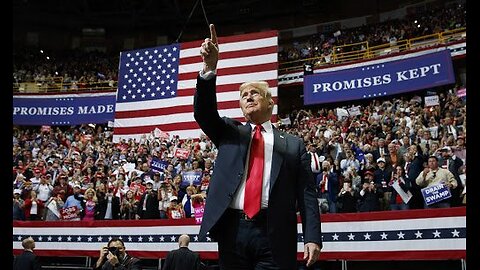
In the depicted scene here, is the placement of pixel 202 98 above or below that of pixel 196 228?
above

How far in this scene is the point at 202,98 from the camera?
3107mm

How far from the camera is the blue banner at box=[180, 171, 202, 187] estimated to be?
468 inches

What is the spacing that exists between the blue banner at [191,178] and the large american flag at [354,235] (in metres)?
1.38

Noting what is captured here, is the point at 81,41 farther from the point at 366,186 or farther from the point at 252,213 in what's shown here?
the point at 252,213

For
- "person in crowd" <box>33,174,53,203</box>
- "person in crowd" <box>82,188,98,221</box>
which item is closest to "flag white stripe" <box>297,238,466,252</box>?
"person in crowd" <box>82,188,98,221</box>

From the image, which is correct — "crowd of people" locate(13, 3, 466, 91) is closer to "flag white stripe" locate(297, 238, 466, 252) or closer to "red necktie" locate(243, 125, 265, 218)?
"flag white stripe" locate(297, 238, 466, 252)

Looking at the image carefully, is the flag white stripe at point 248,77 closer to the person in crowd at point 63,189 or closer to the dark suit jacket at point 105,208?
the person in crowd at point 63,189

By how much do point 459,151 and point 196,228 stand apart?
5086 millimetres

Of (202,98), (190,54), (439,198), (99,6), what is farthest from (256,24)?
(202,98)

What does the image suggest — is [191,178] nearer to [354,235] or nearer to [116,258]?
[116,258]

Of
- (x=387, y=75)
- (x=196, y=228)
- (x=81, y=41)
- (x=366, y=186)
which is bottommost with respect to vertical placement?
(x=196, y=228)

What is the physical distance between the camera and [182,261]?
26.6 ft

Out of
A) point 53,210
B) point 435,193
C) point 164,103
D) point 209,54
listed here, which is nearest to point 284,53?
point 164,103

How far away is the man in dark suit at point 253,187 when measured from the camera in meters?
2.98
